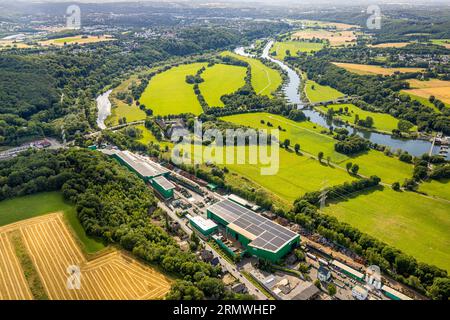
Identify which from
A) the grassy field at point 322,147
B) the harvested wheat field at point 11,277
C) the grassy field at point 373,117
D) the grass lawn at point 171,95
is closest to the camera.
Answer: the harvested wheat field at point 11,277

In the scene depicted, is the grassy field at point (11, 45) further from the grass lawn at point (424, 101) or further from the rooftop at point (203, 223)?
the grass lawn at point (424, 101)

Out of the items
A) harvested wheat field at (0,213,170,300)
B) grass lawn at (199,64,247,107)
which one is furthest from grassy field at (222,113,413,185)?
harvested wheat field at (0,213,170,300)

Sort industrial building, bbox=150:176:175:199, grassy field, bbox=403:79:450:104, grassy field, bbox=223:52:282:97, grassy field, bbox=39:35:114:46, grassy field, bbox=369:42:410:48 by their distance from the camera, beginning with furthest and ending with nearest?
grassy field, bbox=369:42:410:48 → grassy field, bbox=39:35:114:46 → grassy field, bbox=223:52:282:97 → grassy field, bbox=403:79:450:104 → industrial building, bbox=150:176:175:199

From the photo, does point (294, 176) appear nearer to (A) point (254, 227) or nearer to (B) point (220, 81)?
(A) point (254, 227)

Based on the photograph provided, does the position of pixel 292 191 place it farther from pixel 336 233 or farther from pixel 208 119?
pixel 208 119

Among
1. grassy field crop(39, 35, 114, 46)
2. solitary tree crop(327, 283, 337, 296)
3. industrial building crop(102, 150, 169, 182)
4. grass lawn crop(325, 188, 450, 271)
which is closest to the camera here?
solitary tree crop(327, 283, 337, 296)

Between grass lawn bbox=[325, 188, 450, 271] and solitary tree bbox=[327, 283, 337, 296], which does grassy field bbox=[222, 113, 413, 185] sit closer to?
grass lawn bbox=[325, 188, 450, 271]

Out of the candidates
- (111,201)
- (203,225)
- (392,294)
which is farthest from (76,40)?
(392,294)

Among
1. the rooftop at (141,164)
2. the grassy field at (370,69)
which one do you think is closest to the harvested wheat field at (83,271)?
the rooftop at (141,164)
